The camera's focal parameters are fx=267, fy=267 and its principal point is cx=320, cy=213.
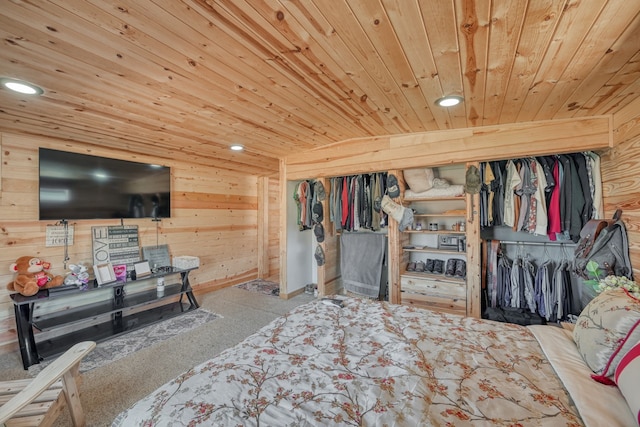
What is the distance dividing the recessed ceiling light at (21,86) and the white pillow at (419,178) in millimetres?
3301

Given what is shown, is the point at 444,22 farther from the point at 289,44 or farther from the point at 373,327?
the point at 373,327

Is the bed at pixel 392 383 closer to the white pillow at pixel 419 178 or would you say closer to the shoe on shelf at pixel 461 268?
the shoe on shelf at pixel 461 268

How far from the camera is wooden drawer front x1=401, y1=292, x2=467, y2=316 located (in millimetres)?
2918

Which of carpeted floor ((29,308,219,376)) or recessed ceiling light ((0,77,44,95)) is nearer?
recessed ceiling light ((0,77,44,95))

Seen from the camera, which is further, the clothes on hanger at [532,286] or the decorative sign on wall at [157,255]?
the decorative sign on wall at [157,255]

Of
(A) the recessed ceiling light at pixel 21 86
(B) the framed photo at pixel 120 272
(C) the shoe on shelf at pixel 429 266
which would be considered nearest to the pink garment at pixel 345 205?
(C) the shoe on shelf at pixel 429 266

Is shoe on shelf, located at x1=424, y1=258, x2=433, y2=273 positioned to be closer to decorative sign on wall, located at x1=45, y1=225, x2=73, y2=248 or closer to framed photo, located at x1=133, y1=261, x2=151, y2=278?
framed photo, located at x1=133, y1=261, x2=151, y2=278

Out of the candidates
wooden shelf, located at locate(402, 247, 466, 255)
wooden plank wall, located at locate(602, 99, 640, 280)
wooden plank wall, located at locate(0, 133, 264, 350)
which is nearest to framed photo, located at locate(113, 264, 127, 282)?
wooden plank wall, located at locate(0, 133, 264, 350)

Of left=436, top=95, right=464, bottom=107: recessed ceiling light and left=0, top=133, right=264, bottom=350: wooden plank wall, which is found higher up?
left=436, top=95, right=464, bottom=107: recessed ceiling light

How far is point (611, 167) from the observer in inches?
87.9

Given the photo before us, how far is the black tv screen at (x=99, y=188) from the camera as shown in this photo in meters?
2.78

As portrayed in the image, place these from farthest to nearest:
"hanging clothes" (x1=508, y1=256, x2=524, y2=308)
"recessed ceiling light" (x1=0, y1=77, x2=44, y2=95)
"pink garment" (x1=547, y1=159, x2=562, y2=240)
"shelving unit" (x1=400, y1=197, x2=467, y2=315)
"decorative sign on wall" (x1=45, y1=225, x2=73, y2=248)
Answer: "shelving unit" (x1=400, y1=197, x2=467, y2=315) → "decorative sign on wall" (x1=45, y1=225, x2=73, y2=248) → "hanging clothes" (x1=508, y1=256, x2=524, y2=308) → "pink garment" (x1=547, y1=159, x2=562, y2=240) → "recessed ceiling light" (x1=0, y1=77, x2=44, y2=95)

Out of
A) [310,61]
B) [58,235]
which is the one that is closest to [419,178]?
[310,61]

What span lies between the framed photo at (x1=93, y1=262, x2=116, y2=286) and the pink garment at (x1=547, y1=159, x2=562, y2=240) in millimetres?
4620
